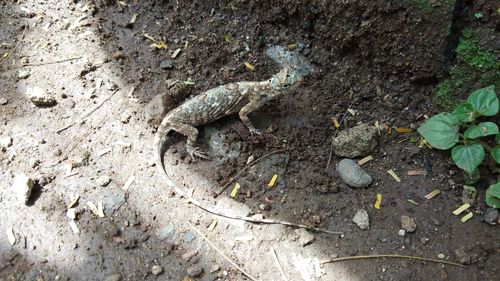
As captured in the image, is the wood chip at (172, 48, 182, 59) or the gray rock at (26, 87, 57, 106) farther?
the wood chip at (172, 48, 182, 59)

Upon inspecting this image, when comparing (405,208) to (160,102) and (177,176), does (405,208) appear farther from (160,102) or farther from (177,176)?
(160,102)

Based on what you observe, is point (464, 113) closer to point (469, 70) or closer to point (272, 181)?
point (469, 70)

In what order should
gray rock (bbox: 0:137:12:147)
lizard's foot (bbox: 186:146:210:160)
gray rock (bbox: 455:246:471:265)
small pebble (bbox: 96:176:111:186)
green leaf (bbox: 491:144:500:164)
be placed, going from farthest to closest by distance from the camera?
gray rock (bbox: 0:137:12:147)
lizard's foot (bbox: 186:146:210:160)
small pebble (bbox: 96:176:111:186)
green leaf (bbox: 491:144:500:164)
gray rock (bbox: 455:246:471:265)

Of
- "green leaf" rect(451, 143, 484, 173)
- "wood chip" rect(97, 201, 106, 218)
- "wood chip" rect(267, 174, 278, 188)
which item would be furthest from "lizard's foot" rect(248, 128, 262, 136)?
Answer: "green leaf" rect(451, 143, 484, 173)

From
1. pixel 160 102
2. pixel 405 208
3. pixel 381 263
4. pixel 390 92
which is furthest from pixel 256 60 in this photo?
pixel 381 263

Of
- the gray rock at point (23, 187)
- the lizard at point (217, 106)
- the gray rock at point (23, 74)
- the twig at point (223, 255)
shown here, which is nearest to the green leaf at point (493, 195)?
the lizard at point (217, 106)

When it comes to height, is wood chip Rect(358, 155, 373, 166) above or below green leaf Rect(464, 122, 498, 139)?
below

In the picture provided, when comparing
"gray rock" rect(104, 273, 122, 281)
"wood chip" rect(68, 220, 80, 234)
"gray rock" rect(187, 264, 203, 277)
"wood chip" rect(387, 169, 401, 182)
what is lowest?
"gray rock" rect(104, 273, 122, 281)

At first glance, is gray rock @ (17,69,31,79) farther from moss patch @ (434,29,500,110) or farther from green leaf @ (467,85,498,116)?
green leaf @ (467,85,498,116)
